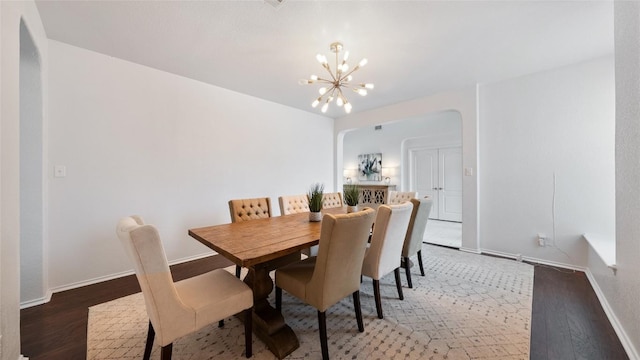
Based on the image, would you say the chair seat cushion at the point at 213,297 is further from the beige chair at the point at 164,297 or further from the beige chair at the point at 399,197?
the beige chair at the point at 399,197

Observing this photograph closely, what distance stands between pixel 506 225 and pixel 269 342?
3.52m

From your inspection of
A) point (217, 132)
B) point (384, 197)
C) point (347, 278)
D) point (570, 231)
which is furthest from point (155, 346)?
point (384, 197)

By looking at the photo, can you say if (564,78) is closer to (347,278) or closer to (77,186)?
(347,278)

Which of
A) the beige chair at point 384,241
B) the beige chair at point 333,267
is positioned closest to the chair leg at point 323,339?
the beige chair at point 333,267

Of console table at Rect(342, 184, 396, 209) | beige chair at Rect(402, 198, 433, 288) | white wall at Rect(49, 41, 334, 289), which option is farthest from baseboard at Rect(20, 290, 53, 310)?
console table at Rect(342, 184, 396, 209)

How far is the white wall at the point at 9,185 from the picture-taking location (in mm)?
1188

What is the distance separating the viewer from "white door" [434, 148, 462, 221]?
5.88 m

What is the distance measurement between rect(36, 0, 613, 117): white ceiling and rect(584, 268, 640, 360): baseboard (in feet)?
8.07

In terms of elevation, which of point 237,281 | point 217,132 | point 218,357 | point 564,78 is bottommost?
point 218,357

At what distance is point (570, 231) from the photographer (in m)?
2.89

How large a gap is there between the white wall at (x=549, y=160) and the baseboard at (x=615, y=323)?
65 centimetres

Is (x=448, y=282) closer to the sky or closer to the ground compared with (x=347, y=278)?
closer to the ground

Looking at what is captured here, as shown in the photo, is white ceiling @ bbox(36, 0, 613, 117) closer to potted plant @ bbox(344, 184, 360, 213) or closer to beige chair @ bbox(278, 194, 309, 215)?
potted plant @ bbox(344, 184, 360, 213)

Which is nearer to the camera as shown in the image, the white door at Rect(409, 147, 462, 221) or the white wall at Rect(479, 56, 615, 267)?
the white wall at Rect(479, 56, 615, 267)
